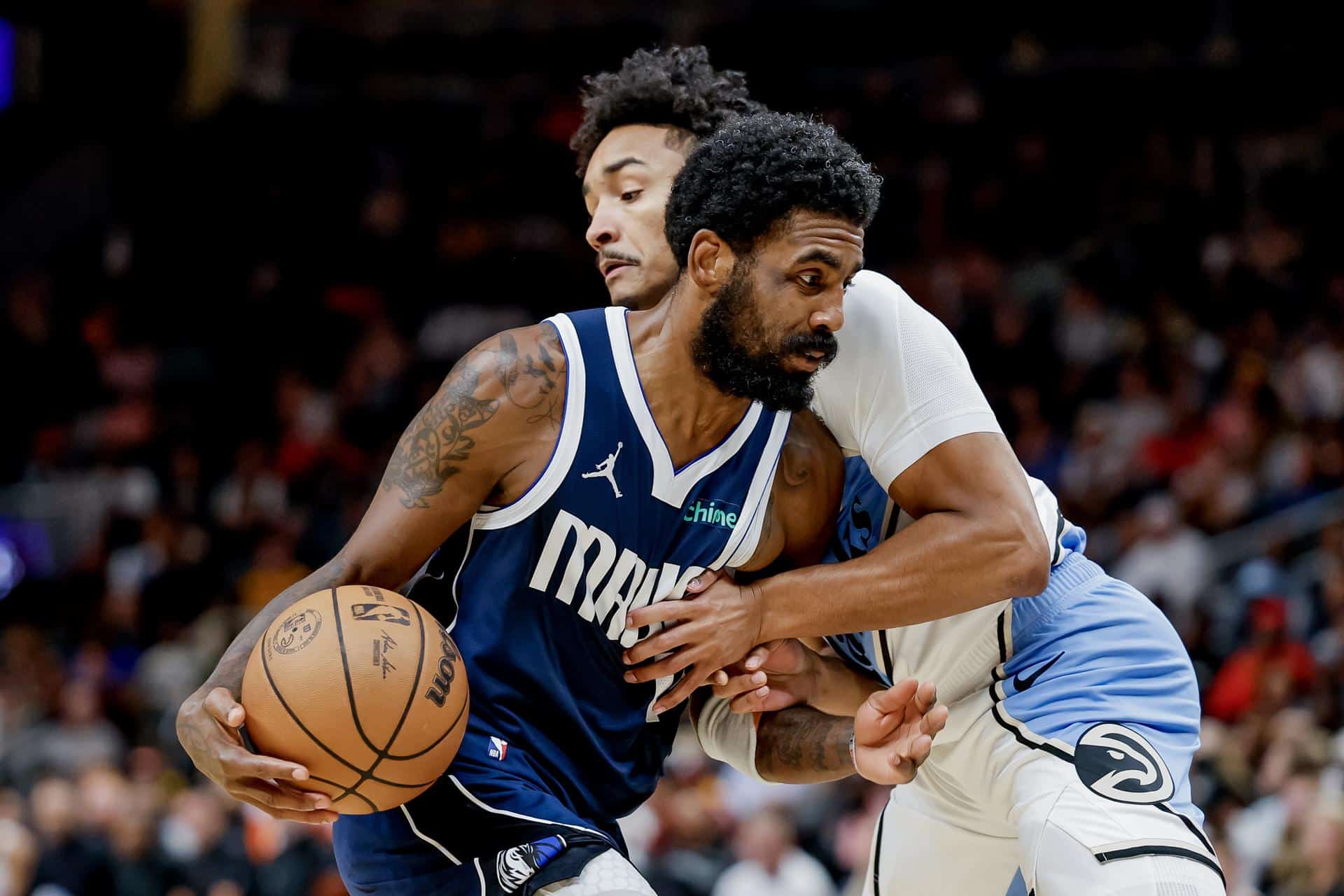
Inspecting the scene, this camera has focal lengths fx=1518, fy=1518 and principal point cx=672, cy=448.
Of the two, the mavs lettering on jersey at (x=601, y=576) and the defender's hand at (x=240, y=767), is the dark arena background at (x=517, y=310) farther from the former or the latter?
the defender's hand at (x=240, y=767)

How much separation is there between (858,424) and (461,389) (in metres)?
1.02

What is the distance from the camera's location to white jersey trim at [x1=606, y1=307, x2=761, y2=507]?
3.54 meters

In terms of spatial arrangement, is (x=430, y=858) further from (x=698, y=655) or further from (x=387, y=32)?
(x=387, y=32)

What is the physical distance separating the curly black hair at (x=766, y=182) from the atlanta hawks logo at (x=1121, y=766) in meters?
1.34

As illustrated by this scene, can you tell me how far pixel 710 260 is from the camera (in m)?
3.56

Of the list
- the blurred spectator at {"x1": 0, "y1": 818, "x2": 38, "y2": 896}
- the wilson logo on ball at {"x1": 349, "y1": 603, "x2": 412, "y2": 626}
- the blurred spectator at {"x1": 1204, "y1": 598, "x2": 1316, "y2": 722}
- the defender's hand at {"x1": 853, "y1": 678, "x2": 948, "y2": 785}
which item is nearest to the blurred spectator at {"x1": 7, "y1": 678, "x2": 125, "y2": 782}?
the blurred spectator at {"x1": 0, "y1": 818, "x2": 38, "y2": 896}

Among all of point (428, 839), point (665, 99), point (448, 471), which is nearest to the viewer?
point (448, 471)

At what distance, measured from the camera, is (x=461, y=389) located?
3.39 meters

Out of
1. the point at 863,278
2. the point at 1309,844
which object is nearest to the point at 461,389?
the point at 863,278

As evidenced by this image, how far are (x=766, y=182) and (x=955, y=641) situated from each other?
1320mm

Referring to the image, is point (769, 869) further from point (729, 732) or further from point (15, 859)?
point (729, 732)

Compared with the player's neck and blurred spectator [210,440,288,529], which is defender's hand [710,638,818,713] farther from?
blurred spectator [210,440,288,529]

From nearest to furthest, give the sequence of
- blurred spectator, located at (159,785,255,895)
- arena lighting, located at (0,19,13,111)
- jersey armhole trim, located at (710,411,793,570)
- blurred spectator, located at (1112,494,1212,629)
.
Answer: jersey armhole trim, located at (710,411,793,570), blurred spectator, located at (159,785,255,895), blurred spectator, located at (1112,494,1212,629), arena lighting, located at (0,19,13,111)

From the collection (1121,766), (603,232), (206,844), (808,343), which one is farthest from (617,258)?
(206,844)
